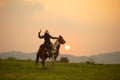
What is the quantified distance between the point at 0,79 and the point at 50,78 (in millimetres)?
3479

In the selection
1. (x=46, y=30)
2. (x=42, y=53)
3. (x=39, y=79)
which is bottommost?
(x=39, y=79)

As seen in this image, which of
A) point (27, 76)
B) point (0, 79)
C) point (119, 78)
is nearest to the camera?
point (0, 79)

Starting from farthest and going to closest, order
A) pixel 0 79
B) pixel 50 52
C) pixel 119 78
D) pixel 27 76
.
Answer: pixel 50 52 < pixel 119 78 < pixel 27 76 < pixel 0 79

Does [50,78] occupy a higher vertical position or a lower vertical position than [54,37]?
lower

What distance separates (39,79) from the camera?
2067 cm

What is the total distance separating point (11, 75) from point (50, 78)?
3172mm

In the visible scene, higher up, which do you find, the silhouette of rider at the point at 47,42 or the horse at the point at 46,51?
the silhouette of rider at the point at 47,42

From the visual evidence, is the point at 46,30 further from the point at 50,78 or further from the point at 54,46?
the point at 50,78

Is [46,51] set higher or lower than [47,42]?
lower

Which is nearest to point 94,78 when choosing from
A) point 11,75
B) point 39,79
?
point 39,79

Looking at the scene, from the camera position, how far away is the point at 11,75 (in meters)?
22.4

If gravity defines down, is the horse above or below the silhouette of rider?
below

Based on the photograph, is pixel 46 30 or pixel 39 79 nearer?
pixel 39 79

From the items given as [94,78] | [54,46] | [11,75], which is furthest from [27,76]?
[54,46]
